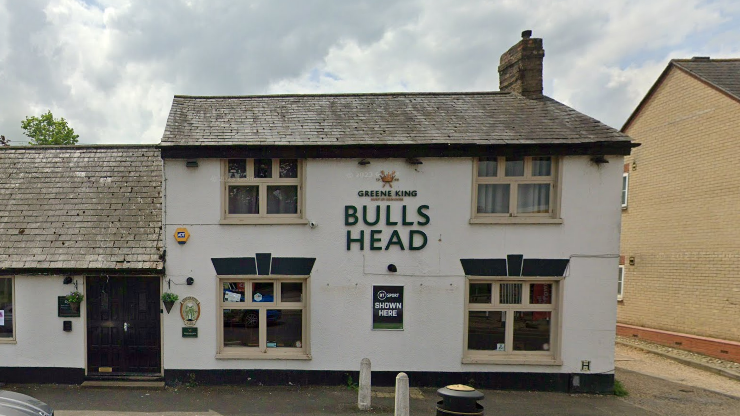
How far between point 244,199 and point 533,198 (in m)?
6.31

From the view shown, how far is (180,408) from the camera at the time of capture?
7020 millimetres

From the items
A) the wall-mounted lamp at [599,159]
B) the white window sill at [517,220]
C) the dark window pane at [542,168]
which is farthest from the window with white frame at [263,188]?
the wall-mounted lamp at [599,159]

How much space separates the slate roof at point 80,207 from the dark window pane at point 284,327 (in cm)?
262

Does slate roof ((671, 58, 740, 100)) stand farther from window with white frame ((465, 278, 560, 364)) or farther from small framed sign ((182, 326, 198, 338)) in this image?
small framed sign ((182, 326, 198, 338))

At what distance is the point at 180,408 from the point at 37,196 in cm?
624

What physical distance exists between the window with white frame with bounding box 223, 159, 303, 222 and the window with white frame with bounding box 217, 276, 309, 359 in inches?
57.7

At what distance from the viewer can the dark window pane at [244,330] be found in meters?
8.21

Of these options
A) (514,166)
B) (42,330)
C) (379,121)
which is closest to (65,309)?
(42,330)

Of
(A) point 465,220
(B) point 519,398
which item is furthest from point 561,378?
(A) point 465,220

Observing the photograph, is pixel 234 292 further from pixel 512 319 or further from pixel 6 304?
pixel 512 319

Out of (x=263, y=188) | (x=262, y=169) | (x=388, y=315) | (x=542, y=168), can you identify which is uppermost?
(x=542, y=168)

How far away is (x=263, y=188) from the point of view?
8.17m

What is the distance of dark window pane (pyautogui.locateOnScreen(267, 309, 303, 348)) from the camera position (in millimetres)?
8227

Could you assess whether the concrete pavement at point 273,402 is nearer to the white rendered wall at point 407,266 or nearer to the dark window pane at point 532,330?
the white rendered wall at point 407,266
